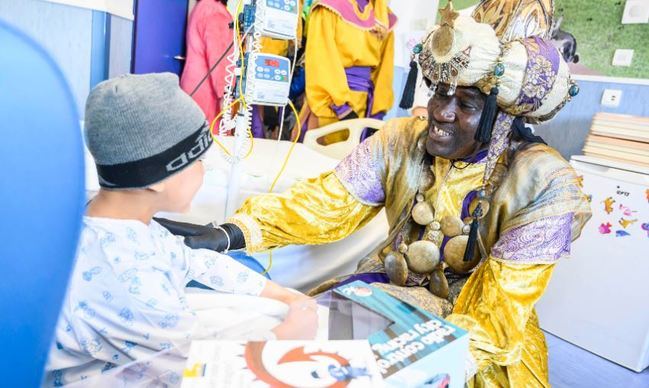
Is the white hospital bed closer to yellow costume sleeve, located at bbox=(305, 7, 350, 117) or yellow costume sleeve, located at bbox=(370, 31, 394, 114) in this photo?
yellow costume sleeve, located at bbox=(305, 7, 350, 117)

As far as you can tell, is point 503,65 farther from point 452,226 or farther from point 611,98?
point 611,98

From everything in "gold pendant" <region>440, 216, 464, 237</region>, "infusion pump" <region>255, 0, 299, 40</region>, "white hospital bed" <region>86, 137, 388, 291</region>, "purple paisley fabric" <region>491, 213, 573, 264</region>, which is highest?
"infusion pump" <region>255, 0, 299, 40</region>

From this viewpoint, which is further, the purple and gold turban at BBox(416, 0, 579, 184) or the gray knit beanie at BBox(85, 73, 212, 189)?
the purple and gold turban at BBox(416, 0, 579, 184)

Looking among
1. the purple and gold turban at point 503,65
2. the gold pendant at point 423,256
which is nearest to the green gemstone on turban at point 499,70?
the purple and gold turban at point 503,65

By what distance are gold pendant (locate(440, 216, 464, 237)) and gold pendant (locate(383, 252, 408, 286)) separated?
137mm

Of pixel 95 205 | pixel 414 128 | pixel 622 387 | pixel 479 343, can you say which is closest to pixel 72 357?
pixel 95 205

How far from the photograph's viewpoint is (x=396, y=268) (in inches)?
49.6

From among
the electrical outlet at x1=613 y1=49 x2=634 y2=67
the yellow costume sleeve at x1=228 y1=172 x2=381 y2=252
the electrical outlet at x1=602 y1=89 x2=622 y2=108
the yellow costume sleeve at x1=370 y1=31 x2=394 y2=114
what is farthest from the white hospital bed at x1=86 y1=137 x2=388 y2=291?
the electrical outlet at x1=613 y1=49 x2=634 y2=67

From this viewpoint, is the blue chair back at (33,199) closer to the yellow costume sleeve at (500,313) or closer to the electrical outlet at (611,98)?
the yellow costume sleeve at (500,313)

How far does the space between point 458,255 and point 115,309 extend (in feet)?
2.73

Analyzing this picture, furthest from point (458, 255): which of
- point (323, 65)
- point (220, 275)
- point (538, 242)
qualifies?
point (323, 65)

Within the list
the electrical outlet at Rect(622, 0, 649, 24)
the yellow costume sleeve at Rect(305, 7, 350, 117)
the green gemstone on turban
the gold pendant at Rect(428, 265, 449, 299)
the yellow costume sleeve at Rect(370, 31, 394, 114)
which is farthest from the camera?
the yellow costume sleeve at Rect(370, 31, 394, 114)

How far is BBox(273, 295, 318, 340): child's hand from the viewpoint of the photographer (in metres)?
0.58

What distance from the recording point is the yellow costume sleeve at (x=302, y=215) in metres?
1.26
